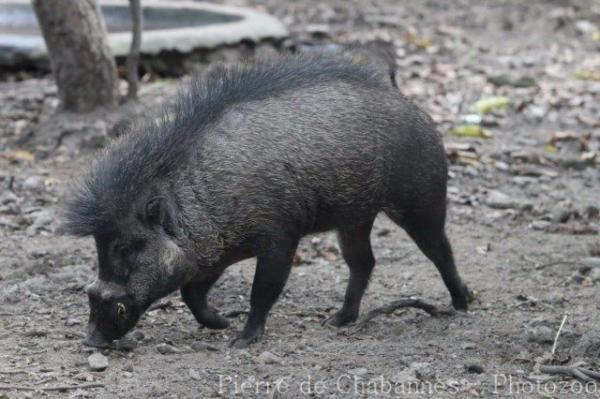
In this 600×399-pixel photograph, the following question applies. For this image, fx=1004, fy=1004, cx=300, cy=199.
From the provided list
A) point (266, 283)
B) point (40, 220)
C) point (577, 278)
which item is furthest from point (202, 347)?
point (577, 278)

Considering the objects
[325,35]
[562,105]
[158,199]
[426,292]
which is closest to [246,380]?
[158,199]

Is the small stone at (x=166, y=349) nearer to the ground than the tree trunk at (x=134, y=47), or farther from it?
nearer to the ground

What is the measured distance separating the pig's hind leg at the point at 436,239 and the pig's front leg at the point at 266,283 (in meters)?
0.77

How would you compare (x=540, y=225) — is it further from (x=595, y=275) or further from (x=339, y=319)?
(x=339, y=319)

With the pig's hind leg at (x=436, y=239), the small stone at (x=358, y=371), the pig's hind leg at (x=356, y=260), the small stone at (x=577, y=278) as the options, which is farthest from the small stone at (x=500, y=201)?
the small stone at (x=358, y=371)

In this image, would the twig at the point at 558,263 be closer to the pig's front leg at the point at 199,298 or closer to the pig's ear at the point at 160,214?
the pig's front leg at the point at 199,298

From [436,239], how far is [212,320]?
130cm

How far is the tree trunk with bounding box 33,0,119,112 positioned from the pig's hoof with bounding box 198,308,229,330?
3.25m

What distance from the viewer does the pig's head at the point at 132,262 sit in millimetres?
4520

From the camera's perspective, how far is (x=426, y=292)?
5.82m

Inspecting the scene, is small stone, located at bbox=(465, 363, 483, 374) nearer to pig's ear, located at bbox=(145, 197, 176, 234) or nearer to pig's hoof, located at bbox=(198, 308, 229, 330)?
pig's hoof, located at bbox=(198, 308, 229, 330)

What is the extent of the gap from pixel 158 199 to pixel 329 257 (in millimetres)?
2035

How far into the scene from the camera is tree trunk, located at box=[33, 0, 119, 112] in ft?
24.5

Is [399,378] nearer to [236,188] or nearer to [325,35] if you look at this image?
[236,188]
